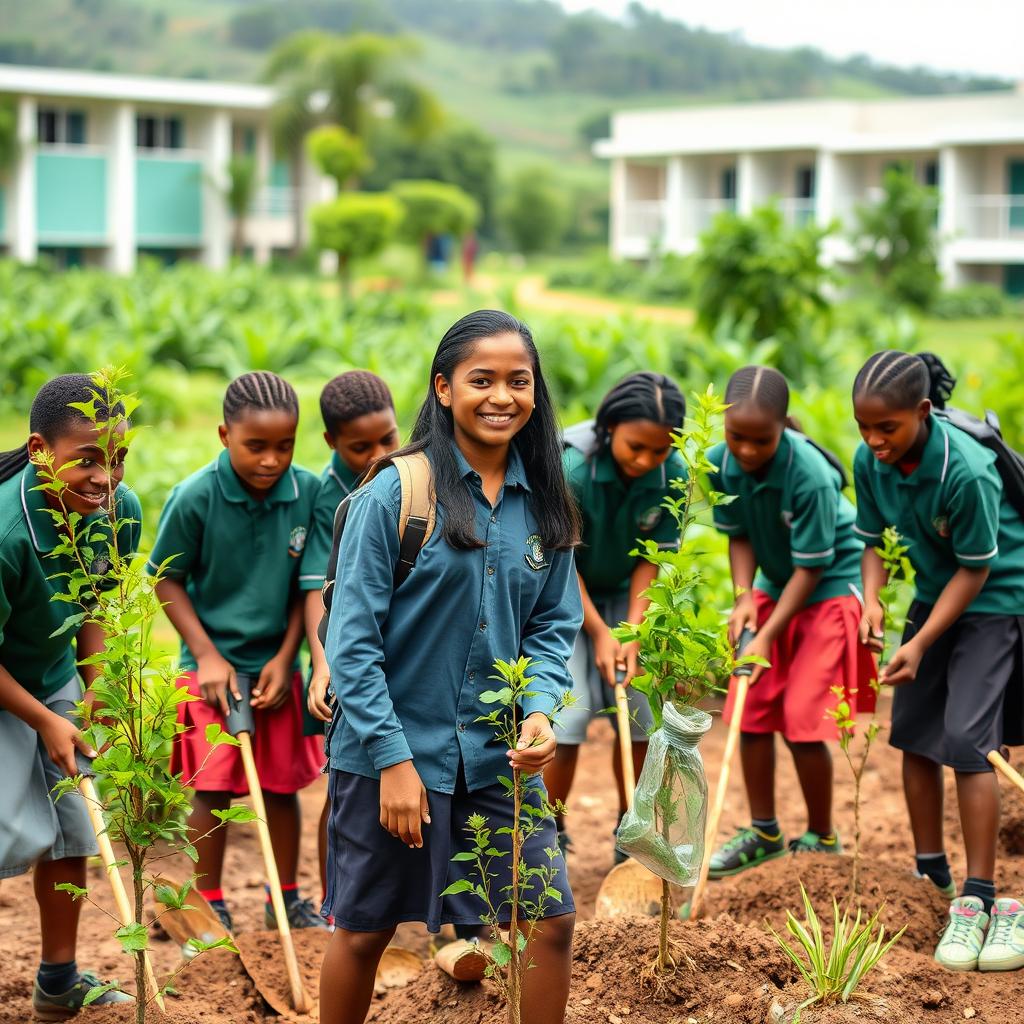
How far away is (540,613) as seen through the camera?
122 inches

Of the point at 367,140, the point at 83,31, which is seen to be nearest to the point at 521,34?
the point at 83,31

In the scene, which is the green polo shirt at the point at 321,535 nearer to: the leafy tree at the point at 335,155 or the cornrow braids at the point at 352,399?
the cornrow braids at the point at 352,399

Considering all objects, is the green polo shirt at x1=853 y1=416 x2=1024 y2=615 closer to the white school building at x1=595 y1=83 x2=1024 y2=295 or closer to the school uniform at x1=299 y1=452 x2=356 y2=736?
the school uniform at x1=299 y1=452 x2=356 y2=736

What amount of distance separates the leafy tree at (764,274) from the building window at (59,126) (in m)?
27.7

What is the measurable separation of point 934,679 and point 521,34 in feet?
495

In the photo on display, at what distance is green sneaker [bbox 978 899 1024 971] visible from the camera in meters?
3.77

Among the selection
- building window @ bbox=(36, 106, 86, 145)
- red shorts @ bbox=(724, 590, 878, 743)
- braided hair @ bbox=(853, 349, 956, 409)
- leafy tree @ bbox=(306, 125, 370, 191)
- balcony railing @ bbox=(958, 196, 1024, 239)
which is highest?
building window @ bbox=(36, 106, 86, 145)

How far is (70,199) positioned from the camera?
34.4m

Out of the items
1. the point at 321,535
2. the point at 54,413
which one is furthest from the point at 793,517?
the point at 54,413

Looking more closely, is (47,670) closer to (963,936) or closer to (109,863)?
(109,863)

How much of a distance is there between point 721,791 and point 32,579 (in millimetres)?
2123

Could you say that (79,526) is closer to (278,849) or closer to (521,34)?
(278,849)

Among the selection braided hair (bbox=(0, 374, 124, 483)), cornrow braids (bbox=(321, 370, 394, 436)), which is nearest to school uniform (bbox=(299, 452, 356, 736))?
cornrow braids (bbox=(321, 370, 394, 436))

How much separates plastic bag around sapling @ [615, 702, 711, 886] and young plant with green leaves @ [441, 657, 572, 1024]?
0.31 meters
